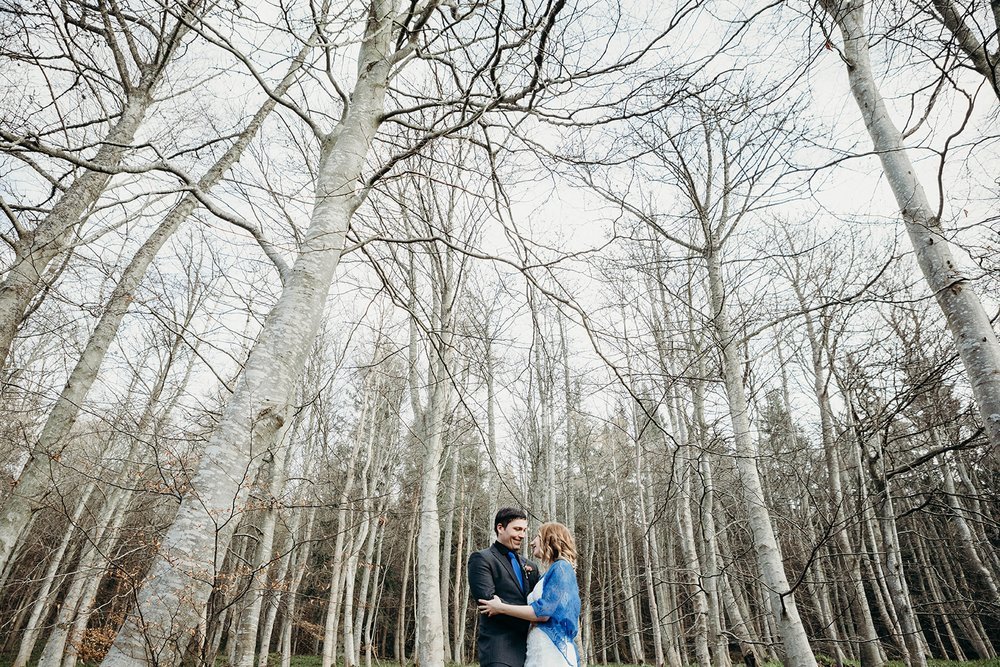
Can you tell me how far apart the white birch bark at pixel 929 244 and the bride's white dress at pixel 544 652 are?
2580mm

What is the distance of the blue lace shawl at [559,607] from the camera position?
2756mm

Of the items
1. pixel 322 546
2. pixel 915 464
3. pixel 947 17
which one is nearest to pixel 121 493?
pixel 322 546

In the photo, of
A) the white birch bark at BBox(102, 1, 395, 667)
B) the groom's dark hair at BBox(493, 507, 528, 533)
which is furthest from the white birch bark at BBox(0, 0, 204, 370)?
the groom's dark hair at BBox(493, 507, 528, 533)

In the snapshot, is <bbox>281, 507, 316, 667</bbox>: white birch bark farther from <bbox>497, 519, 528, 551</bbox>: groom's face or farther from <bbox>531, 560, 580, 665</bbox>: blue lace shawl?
<bbox>531, 560, 580, 665</bbox>: blue lace shawl

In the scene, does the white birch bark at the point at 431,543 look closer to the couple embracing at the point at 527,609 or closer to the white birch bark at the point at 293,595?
the white birch bark at the point at 293,595

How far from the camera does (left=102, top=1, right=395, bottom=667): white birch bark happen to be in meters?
1.77

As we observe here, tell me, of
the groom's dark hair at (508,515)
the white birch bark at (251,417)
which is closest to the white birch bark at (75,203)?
the white birch bark at (251,417)

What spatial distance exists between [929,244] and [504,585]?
3503 mm

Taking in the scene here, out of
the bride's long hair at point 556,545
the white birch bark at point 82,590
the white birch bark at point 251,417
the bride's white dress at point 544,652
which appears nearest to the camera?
the white birch bark at point 251,417

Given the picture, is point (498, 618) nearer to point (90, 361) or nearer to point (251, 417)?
point (251, 417)

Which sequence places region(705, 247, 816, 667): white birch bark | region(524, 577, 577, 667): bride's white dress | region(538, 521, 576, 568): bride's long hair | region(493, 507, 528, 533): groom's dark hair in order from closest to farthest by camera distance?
region(524, 577, 577, 667): bride's white dress < region(538, 521, 576, 568): bride's long hair < region(493, 507, 528, 533): groom's dark hair < region(705, 247, 816, 667): white birch bark

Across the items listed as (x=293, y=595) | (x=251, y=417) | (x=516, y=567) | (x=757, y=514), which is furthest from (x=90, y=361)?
(x=757, y=514)

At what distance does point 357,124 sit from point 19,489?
4233 mm

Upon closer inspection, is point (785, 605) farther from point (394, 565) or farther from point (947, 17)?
point (394, 565)
